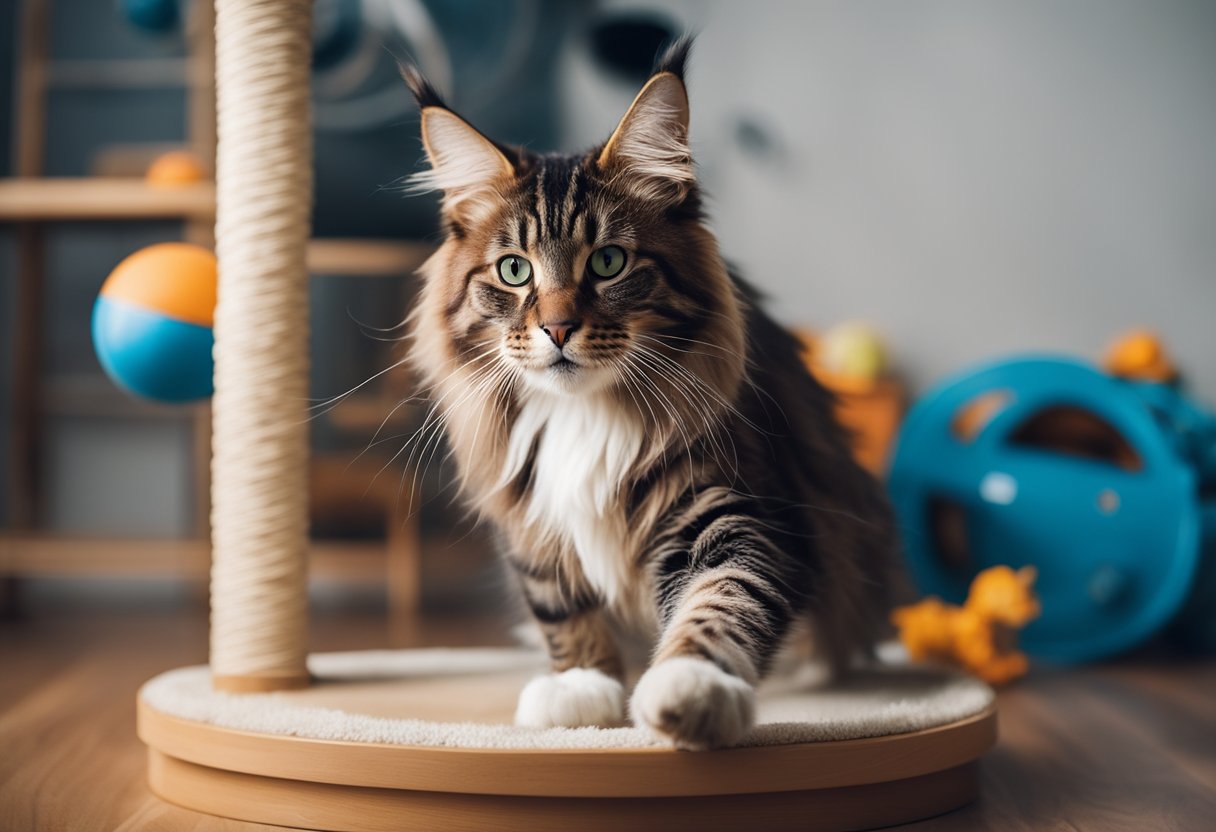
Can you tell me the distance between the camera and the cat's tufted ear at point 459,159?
1274mm

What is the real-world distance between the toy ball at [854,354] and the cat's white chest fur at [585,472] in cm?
199

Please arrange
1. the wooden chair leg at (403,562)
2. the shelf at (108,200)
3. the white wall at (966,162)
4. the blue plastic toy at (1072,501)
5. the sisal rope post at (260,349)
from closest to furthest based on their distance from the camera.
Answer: the sisal rope post at (260,349) → the blue plastic toy at (1072,501) → the shelf at (108,200) → the wooden chair leg at (403,562) → the white wall at (966,162)

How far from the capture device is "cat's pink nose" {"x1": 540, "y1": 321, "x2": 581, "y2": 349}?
1171 millimetres

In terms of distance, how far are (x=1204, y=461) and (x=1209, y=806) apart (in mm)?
1432

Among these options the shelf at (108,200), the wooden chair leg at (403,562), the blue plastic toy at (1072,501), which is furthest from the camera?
the wooden chair leg at (403,562)

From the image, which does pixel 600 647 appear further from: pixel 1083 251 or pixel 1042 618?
pixel 1083 251

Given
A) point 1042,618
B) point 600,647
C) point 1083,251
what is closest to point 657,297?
point 600,647

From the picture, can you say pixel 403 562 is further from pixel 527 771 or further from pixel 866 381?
pixel 527 771

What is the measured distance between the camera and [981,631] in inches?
82.1

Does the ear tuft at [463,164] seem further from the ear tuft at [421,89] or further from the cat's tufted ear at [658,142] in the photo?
the cat's tufted ear at [658,142]

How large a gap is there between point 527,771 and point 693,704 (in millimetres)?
204

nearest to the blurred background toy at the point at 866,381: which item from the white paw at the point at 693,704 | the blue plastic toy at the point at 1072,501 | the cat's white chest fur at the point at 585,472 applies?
the blue plastic toy at the point at 1072,501

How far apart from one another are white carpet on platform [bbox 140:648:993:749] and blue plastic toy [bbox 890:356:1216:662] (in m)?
0.90

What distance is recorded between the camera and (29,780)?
1.37 m
